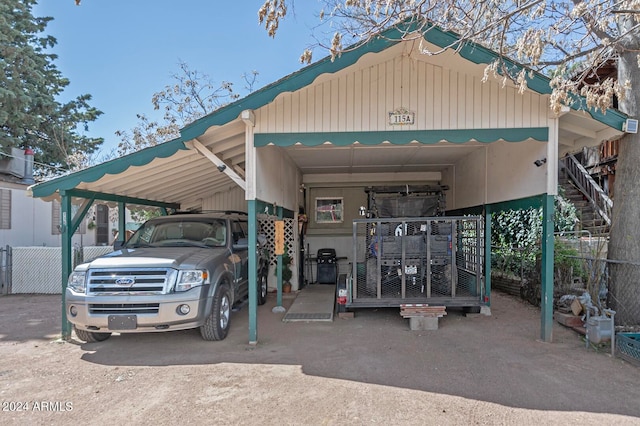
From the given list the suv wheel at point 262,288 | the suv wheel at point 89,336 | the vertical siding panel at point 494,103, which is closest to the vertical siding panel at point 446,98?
the vertical siding panel at point 494,103

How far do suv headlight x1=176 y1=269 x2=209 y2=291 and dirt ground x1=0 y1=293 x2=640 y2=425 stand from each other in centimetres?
91

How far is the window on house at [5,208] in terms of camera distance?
474 inches

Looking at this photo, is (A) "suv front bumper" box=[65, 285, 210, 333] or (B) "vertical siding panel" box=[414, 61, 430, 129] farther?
(B) "vertical siding panel" box=[414, 61, 430, 129]

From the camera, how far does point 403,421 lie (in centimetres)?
348

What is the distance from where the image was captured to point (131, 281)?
5141 millimetres

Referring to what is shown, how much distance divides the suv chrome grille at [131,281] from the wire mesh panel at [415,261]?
3.07m

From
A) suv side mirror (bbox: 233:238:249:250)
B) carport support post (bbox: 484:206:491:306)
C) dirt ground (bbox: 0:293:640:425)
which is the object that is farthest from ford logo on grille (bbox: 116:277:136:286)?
carport support post (bbox: 484:206:491:306)

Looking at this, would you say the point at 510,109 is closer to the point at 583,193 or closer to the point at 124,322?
the point at 124,322

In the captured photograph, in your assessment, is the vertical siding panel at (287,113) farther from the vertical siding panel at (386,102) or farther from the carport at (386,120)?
the vertical siding panel at (386,102)

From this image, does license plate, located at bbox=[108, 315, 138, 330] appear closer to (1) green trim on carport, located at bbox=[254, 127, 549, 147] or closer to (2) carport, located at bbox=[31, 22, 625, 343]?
(2) carport, located at bbox=[31, 22, 625, 343]

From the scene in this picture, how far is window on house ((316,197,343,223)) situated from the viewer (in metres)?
12.6

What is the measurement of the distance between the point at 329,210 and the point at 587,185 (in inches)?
370

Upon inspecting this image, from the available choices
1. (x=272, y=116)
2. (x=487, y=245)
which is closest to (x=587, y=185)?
(x=487, y=245)

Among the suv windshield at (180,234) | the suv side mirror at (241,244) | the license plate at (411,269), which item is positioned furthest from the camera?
the license plate at (411,269)
